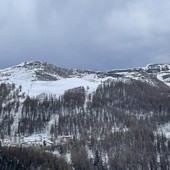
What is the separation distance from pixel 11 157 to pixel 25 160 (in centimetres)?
724

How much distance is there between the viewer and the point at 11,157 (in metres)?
200

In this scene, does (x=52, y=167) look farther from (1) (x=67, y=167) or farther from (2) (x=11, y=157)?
(2) (x=11, y=157)

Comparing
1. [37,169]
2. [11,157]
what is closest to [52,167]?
[37,169]

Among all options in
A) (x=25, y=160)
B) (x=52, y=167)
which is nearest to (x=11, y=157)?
(x=25, y=160)

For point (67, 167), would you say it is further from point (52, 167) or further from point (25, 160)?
point (25, 160)

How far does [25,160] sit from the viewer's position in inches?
7795

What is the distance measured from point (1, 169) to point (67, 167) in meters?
31.1

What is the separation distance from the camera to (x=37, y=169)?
7613 inches

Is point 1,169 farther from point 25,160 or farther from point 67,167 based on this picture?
point 67,167

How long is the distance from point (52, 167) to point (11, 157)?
20840 mm

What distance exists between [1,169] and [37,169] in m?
16.5

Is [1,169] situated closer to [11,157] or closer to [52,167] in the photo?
[11,157]

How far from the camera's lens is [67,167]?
651ft

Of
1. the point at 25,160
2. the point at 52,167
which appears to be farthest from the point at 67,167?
the point at 25,160
